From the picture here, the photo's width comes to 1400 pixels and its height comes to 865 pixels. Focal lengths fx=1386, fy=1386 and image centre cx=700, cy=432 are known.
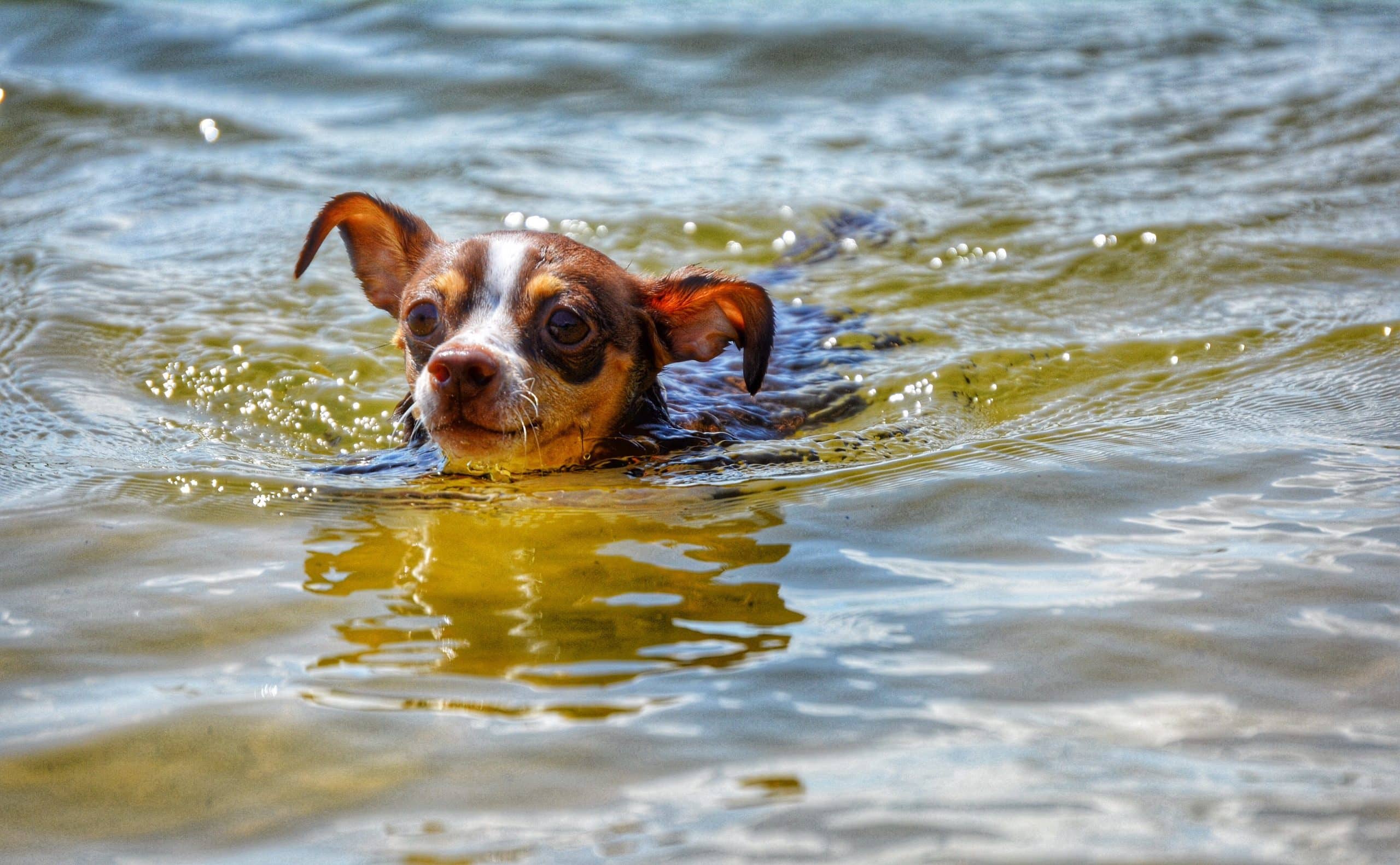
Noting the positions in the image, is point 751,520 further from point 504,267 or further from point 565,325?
point 504,267

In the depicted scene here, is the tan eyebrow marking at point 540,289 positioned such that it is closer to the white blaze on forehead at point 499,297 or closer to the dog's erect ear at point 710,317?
the white blaze on forehead at point 499,297

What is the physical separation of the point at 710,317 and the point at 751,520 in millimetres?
1193

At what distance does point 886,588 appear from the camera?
3.73m

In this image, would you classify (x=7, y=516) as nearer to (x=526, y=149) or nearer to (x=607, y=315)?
(x=607, y=315)

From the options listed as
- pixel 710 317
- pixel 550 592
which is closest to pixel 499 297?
pixel 710 317

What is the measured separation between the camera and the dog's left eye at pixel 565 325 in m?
5.01

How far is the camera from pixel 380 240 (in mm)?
5652

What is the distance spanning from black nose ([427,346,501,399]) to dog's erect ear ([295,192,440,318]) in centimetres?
112

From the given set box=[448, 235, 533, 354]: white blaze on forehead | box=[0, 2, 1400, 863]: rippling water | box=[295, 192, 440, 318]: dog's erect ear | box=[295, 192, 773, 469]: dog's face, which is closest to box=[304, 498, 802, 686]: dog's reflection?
box=[0, 2, 1400, 863]: rippling water

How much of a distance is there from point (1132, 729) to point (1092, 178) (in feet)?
22.7

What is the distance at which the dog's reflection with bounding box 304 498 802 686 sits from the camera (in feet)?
11.0

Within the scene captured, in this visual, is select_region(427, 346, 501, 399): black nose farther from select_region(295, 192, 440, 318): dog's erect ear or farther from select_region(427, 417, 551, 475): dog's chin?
select_region(295, 192, 440, 318): dog's erect ear

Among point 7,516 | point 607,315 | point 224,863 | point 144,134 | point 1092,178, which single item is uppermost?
point 144,134

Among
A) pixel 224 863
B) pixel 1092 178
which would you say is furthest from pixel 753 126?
pixel 224 863
